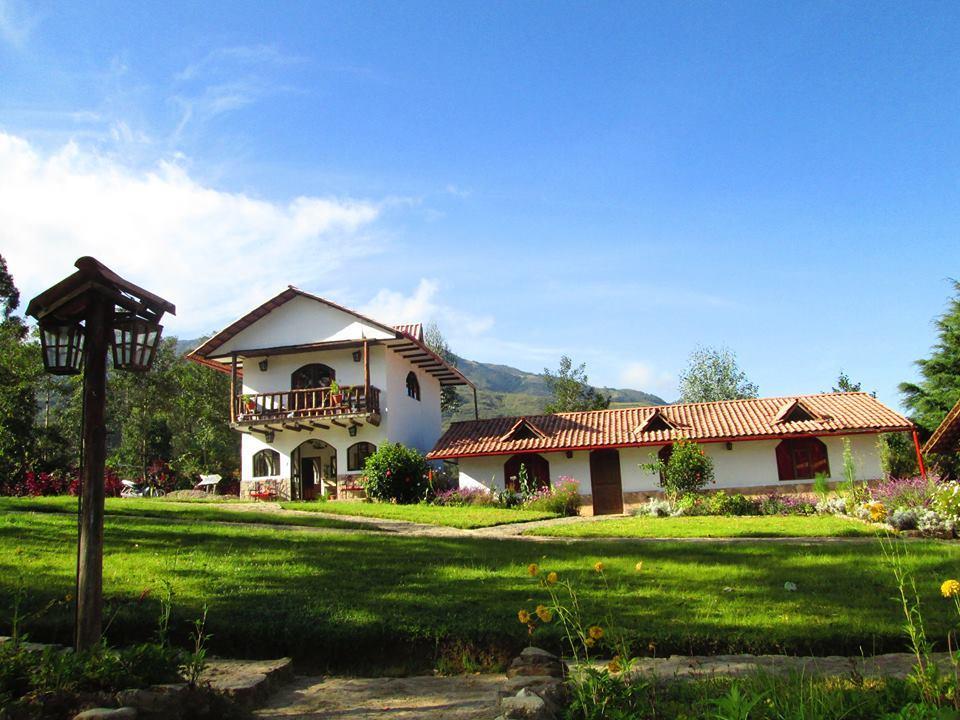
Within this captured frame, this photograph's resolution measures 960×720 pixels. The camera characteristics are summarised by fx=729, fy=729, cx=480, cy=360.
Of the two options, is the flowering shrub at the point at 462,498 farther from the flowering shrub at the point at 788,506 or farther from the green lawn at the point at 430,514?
the flowering shrub at the point at 788,506

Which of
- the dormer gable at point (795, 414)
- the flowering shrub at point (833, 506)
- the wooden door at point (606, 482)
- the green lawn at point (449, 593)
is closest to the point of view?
the green lawn at point (449, 593)

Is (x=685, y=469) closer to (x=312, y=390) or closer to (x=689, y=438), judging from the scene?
(x=689, y=438)

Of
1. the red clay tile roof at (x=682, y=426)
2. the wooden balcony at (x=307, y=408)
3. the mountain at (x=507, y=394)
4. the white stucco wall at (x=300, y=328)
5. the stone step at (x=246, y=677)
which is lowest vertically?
the stone step at (x=246, y=677)

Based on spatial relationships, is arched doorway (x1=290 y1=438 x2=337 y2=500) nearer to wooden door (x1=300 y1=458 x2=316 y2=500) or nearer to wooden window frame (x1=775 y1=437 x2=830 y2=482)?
wooden door (x1=300 y1=458 x2=316 y2=500)

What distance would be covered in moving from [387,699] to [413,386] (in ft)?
79.1

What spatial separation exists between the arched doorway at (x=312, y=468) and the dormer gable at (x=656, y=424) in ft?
35.5

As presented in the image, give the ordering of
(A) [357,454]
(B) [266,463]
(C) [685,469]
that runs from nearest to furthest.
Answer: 1. (C) [685,469]
2. (A) [357,454]
3. (B) [266,463]

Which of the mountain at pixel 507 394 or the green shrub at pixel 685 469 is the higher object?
the mountain at pixel 507 394

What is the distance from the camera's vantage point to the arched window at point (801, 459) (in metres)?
23.1

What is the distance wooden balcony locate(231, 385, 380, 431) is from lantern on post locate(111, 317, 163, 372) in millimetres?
18602

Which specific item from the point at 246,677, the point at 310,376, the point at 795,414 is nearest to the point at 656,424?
the point at 795,414

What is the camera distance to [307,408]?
82.4ft

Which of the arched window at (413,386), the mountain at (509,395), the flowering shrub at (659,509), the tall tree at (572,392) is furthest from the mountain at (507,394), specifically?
the flowering shrub at (659,509)

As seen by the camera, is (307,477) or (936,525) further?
(307,477)
